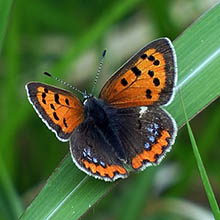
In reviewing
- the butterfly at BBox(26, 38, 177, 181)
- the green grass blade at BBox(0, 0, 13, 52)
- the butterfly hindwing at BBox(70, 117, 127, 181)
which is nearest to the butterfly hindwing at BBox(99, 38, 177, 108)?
the butterfly at BBox(26, 38, 177, 181)

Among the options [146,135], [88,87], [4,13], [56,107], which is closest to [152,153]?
[146,135]

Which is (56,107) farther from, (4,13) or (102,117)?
(4,13)

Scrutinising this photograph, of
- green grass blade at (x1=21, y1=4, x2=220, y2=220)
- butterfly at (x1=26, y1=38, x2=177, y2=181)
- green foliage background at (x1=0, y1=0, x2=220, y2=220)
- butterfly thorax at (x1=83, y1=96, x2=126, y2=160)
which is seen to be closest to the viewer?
green grass blade at (x1=21, y1=4, x2=220, y2=220)

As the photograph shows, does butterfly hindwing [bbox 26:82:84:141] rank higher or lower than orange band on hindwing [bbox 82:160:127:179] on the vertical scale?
higher

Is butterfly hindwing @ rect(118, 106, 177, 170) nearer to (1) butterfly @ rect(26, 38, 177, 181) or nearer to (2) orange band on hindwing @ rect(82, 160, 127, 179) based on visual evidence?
(1) butterfly @ rect(26, 38, 177, 181)

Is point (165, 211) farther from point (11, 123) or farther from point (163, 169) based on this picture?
point (11, 123)

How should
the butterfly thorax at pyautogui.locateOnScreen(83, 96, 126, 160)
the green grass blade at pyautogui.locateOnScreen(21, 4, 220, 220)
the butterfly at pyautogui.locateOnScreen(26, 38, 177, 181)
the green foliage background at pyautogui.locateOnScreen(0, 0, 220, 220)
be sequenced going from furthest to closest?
the green foliage background at pyautogui.locateOnScreen(0, 0, 220, 220), the butterfly thorax at pyautogui.locateOnScreen(83, 96, 126, 160), the butterfly at pyautogui.locateOnScreen(26, 38, 177, 181), the green grass blade at pyautogui.locateOnScreen(21, 4, 220, 220)
